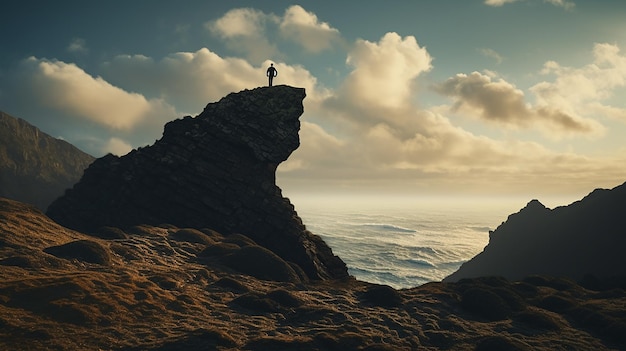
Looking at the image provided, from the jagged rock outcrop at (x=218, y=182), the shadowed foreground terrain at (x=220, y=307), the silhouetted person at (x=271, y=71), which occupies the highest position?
the silhouetted person at (x=271, y=71)

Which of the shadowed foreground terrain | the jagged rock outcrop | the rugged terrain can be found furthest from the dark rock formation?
the jagged rock outcrop

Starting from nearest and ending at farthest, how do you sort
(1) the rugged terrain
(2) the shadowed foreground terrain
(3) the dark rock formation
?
(2) the shadowed foreground terrain → (1) the rugged terrain → (3) the dark rock formation

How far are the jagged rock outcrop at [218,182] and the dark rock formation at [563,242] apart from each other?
286 feet

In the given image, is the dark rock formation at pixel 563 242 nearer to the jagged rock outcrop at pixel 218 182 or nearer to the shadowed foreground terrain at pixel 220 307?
the shadowed foreground terrain at pixel 220 307

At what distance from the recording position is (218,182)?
60.1 metres

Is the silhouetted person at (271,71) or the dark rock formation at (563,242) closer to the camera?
the silhouetted person at (271,71)

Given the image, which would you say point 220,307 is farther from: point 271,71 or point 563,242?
point 563,242

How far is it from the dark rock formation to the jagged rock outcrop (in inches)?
3427

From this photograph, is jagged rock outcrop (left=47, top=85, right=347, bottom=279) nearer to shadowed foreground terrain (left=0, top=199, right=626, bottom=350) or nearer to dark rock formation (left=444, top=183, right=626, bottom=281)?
shadowed foreground terrain (left=0, top=199, right=626, bottom=350)

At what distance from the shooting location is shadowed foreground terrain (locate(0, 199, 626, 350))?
826 inches

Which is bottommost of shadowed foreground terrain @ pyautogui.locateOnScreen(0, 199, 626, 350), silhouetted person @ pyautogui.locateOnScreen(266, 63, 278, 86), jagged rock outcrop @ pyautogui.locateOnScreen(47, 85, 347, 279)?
shadowed foreground terrain @ pyautogui.locateOnScreen(0, 199, 626, 350)

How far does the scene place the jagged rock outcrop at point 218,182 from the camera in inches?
2248

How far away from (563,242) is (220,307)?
5454 inches

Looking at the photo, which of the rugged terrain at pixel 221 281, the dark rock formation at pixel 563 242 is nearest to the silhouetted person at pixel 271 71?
the rugged terrain at pixel 221 281
